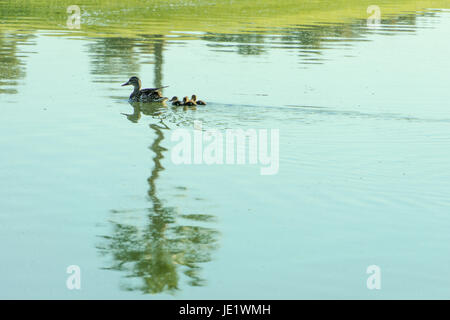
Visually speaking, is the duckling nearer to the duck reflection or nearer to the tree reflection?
the tree reflection

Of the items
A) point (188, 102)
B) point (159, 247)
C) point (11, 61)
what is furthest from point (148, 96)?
point (159, 247)

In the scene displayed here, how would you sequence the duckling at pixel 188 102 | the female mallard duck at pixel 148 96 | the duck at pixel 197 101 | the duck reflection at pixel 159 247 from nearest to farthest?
1. the duck reflection at pixel 159 247
2. the duckling at pixel 188 102
3. the duck at pixel 197 101
4. the female mallard duck at pixel 148 96

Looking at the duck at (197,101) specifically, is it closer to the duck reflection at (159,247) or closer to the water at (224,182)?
the water at (224,182)

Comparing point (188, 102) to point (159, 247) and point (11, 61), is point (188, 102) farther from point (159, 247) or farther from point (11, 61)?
point (11, 61)

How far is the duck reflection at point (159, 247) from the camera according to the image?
7.66 m

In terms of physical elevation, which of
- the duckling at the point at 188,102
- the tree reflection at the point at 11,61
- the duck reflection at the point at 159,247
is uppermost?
the tree reflection at the point at 11,61

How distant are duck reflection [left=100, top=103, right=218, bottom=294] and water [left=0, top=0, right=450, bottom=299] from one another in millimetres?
22

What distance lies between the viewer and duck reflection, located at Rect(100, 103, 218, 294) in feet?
25.1

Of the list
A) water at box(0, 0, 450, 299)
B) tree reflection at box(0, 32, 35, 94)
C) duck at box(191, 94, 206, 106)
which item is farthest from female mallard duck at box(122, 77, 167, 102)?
tree reflection at box(0, 32, 35, 94)

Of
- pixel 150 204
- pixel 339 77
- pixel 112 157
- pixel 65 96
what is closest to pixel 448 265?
pixel 150 204

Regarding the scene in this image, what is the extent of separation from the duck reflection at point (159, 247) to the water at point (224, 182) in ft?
0.07

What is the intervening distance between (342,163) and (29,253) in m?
5.12

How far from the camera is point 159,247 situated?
841cm

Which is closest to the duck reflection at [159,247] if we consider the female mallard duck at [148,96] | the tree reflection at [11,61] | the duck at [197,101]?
the duck at [197,101]
